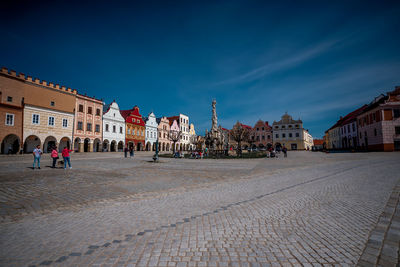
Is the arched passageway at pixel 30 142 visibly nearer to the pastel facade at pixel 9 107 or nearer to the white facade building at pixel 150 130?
the pastel facade at pixel 9 107

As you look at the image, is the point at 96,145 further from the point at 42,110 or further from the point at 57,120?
the point at 42,110

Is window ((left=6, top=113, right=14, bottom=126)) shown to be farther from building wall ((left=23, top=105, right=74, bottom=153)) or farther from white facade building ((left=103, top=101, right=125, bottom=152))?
white facade building ((left=103, top=101, right=125, bottom=152))

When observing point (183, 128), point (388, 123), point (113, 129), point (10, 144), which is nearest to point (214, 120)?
point (113, 129)

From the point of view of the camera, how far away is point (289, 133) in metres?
69.6

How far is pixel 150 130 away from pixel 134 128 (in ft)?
21.1

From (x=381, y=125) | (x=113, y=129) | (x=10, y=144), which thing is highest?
(x=113, y=129)

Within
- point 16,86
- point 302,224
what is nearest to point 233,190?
point 302,224

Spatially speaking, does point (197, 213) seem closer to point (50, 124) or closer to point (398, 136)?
point (50, 124)

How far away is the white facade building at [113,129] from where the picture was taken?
4181 centimetres

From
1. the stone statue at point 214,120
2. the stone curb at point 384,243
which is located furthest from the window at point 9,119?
the stone curb at point 384,243

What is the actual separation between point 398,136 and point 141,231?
148 feet

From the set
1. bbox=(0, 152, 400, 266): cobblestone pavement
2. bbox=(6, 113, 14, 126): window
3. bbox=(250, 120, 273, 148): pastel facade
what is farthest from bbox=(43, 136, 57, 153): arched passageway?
bbox=(250, 120, 273, 148): pastel facade

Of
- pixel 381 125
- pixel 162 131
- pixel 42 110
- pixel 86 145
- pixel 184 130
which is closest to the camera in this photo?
pixel 42 110

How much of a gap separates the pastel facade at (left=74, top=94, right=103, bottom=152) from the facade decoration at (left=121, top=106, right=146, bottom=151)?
23.4 feet
